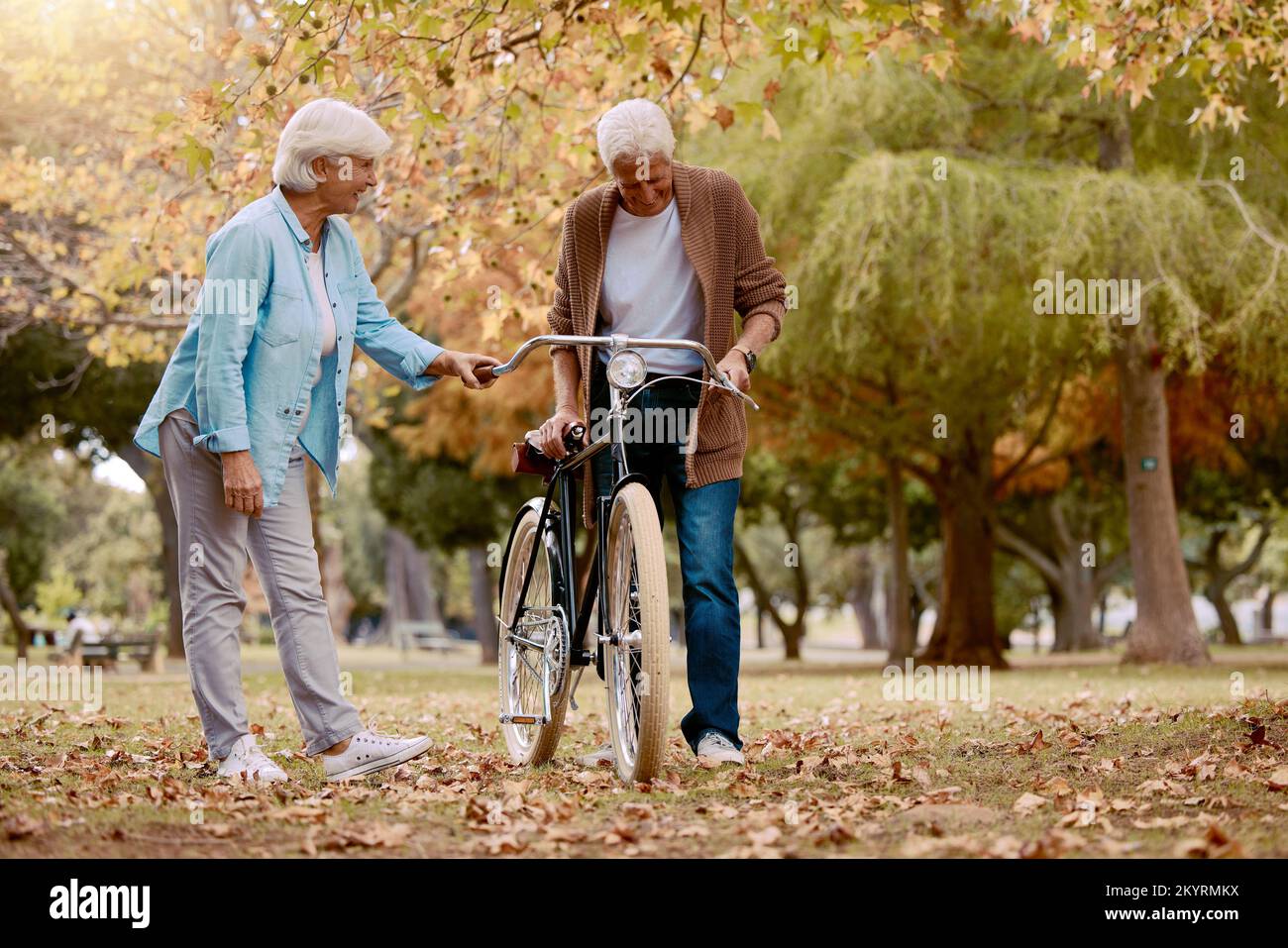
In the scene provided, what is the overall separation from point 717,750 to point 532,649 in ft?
2.59

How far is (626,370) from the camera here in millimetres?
4535

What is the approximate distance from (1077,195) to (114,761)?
1026 centimetres

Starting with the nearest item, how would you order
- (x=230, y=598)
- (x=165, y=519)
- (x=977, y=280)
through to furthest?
(x=230, y=598) → (x=977, y=280) → (x=165, y=519)

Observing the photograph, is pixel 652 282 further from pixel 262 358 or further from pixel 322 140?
pixel 262 358

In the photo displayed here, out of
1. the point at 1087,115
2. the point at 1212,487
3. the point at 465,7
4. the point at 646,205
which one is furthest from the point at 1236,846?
the point at 1212,487

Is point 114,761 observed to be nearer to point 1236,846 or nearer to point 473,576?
point 1236,846

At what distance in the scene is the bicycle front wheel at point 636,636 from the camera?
A: 165 inches

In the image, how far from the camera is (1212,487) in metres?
27.3

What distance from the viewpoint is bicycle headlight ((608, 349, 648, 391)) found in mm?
4520

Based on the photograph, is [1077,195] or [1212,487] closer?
[1077,195]

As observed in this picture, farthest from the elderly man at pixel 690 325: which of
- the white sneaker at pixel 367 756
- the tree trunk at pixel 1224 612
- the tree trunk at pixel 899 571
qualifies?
the tree trunk at pixel 1224 612
